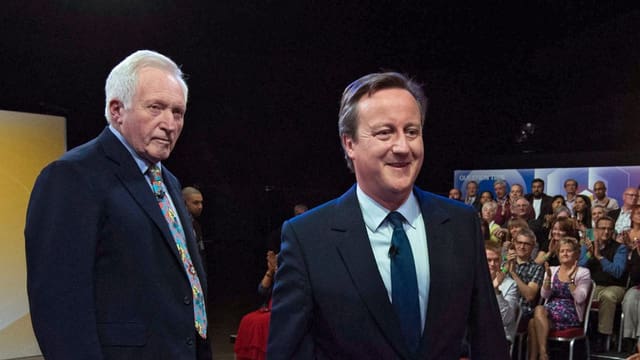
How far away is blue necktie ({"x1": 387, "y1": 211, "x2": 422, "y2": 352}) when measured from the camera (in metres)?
1.30

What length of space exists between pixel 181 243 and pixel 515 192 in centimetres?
593

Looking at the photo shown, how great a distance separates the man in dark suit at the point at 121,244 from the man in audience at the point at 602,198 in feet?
18.2

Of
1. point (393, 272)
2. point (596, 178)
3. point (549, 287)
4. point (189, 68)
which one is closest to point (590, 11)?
point (596, 178)

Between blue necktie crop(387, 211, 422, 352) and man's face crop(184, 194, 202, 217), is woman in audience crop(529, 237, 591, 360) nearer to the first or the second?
man's face crop(184, 194, 202, 217)

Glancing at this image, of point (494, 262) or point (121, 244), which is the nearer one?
point (121, 244)

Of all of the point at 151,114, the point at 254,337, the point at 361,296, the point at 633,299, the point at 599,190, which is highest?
the point at 151,114

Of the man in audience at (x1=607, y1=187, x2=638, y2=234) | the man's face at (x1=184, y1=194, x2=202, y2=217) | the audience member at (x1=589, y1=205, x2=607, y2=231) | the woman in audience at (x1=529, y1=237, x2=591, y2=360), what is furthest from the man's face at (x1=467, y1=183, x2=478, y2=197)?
the man's face at (x1=184, y1=194, x2=202, y2=217)

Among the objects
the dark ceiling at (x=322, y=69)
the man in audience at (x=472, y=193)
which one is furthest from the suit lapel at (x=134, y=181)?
the man in audience at (x=472, y=193)

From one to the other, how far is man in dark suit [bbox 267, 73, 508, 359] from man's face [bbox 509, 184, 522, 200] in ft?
19.4

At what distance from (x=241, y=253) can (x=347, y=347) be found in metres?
7.35

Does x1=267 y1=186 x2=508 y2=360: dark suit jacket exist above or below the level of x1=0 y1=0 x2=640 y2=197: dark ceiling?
below

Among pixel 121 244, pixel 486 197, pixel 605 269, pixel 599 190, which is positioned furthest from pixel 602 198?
pixel 121 244

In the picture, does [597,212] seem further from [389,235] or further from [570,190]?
[389,235]

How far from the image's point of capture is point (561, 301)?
14.7 ft
